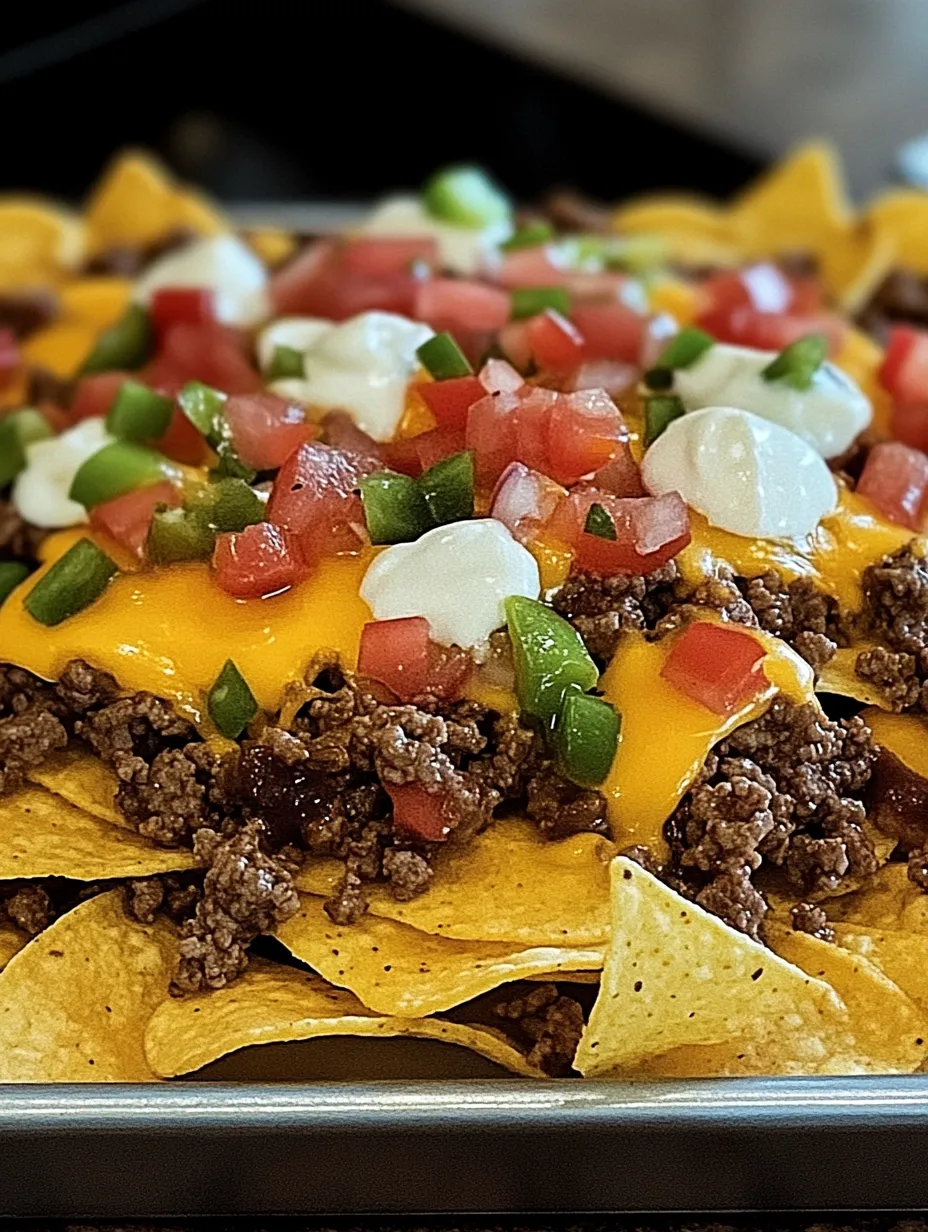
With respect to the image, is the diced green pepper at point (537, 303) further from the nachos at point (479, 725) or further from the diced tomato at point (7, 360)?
the diced tomato at point (7, 360)

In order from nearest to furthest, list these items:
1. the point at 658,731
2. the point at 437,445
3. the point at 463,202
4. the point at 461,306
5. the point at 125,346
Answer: the point at 658,731 → the point at 437,445 → the point at 461,306 → the point at 125,346 → the point at 463,202

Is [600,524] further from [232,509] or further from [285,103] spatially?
[285,103]

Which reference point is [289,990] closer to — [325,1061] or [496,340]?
[325,1061]

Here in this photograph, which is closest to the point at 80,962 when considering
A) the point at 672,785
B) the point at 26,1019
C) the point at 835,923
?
the point at 26,1019

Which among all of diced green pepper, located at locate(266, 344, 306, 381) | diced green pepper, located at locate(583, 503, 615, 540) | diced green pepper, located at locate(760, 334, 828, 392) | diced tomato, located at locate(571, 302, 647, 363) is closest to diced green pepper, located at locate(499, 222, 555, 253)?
diced tomato, located at locate(571, 302, 647, 363)

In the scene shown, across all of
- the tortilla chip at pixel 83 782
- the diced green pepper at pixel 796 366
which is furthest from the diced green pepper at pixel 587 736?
the diced green pepper at pixel 796 366

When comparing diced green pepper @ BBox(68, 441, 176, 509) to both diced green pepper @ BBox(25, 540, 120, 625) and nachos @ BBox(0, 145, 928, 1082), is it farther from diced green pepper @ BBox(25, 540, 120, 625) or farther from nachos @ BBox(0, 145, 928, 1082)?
diced green pepper @ BBox(25, 540, 120, 625)

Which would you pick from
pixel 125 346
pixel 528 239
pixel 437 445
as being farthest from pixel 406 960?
pixel 528 239
